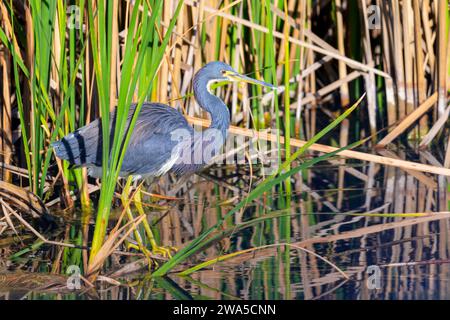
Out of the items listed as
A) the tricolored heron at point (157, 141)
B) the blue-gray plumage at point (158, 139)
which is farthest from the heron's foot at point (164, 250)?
the blue-gray plumage at point (158, 139)

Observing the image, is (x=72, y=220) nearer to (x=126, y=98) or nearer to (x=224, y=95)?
(x=126, y=98)

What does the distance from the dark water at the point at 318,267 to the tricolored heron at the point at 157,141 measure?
0.42 m

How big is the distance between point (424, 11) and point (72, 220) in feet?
8.66

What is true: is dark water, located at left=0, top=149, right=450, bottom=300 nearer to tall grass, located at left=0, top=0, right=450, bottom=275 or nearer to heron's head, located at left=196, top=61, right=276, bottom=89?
tall grass, located at left=0, top=0, right=450, bottom=275

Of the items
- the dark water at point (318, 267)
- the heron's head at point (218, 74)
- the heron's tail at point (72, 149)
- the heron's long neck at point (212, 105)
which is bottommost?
the dark water at point (318, 267)

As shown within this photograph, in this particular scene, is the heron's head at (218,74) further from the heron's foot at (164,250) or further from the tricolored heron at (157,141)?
the heron's foot at (164,250)

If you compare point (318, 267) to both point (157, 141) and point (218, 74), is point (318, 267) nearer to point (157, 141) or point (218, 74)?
point (157, 141)

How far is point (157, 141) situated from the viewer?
414 cm

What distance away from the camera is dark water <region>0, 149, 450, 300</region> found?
3.13 m

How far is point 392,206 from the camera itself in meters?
4.27

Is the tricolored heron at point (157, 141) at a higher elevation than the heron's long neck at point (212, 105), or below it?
below

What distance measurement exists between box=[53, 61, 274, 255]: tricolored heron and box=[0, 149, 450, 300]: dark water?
1.39 ft

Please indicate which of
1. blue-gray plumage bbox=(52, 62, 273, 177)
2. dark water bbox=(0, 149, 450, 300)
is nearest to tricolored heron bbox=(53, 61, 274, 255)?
blue-gray plumage bbox=(52, 62, 273, 177)

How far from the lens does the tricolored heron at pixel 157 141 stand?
3.98m
